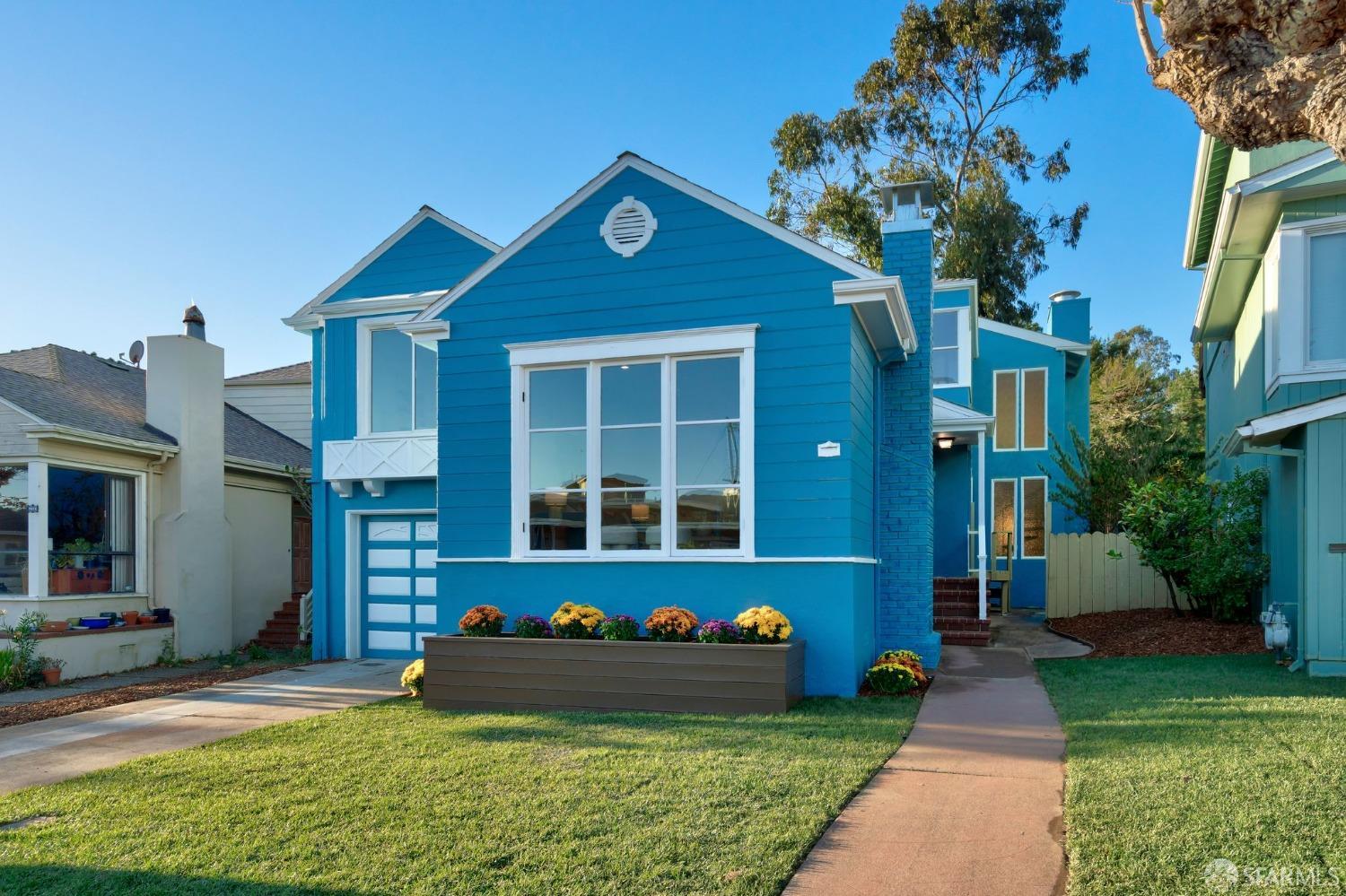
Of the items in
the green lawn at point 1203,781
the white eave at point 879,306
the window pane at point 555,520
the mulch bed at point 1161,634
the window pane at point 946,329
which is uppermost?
the window pane at point 946,329

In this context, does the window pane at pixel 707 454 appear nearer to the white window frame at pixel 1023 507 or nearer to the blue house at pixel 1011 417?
the blue house at pixel 1011 417

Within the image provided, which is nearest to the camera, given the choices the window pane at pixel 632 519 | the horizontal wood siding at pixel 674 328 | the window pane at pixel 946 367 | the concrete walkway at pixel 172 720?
the concrete walkway at pixel 172 720

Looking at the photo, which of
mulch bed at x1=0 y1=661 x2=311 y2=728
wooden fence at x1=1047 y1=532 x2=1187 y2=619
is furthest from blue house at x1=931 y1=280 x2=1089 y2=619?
mulch bed at x1=0 y1=661 x2=311 y2=728

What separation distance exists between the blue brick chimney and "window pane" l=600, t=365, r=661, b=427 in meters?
2.75

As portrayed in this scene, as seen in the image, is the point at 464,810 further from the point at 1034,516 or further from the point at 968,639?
the point at 1034,516

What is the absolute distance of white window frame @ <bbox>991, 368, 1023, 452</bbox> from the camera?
61.0ft

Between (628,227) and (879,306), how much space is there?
2.52 metres

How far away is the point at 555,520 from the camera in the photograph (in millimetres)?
9234

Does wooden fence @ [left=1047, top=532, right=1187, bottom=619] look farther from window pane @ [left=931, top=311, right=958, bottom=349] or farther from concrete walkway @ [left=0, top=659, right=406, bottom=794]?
concrete walkway @ [left=0, top=659, right=406, bottom=794]

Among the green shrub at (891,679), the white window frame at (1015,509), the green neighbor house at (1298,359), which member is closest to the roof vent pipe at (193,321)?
the green shrub at (891,679)

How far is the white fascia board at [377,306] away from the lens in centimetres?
1252

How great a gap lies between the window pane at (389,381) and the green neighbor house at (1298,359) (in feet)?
32.0

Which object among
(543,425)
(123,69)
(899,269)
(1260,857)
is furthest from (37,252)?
(1260,857)

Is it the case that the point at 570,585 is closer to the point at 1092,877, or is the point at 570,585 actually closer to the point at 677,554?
the point at 677,554
